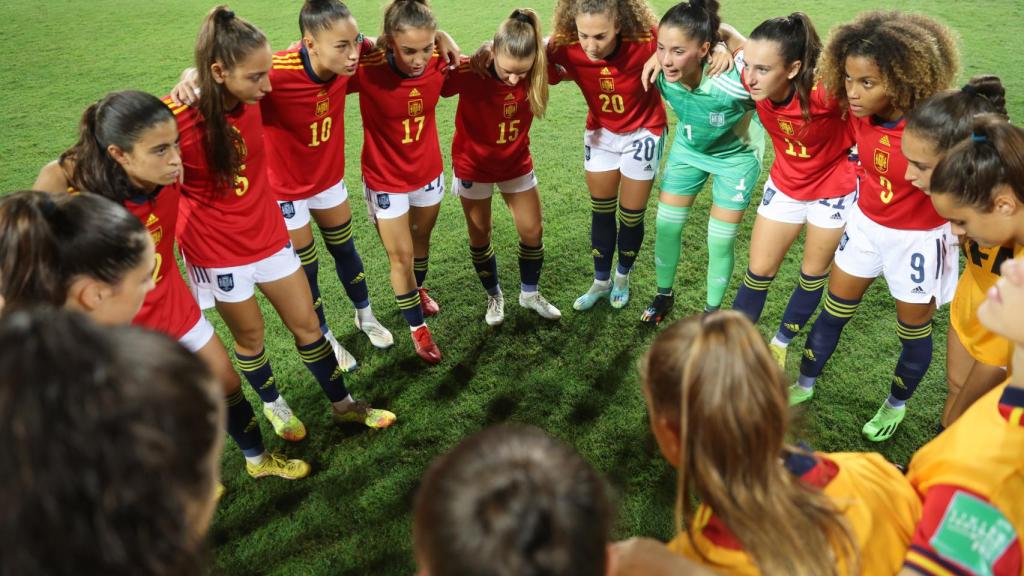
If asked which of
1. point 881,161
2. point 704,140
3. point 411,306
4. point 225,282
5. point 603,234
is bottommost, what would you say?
point 411,306

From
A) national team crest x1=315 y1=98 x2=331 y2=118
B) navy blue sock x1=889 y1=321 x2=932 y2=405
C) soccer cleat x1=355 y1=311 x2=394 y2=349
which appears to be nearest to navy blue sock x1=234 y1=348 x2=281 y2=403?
soccer cleat x1=355 y1=311 x2=394 y2=349

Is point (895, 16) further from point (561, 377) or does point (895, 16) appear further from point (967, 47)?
point (967, 47)

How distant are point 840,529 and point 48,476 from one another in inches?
48.9

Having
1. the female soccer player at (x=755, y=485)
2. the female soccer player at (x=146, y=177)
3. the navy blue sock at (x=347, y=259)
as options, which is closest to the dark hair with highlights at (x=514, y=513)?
the female soccer player at (x=755, y=485)

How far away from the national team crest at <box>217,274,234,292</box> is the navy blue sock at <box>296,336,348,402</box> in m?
0.39

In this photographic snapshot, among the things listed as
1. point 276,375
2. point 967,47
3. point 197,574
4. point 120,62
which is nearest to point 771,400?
point 197,574

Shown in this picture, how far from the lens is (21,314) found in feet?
2.76

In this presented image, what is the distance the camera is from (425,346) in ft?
12.0

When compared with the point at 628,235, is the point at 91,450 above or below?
above

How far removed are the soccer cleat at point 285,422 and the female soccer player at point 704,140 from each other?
82.6 inches

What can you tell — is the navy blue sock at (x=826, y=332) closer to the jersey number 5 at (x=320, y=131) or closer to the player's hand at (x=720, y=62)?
the player's hand at (x=720, y=62)

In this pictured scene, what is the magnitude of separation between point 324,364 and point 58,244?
144 centimetres

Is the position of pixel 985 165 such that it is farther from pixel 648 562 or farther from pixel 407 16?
pixel 407 16

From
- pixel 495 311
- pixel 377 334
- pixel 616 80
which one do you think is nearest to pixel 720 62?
pixel 616 80
